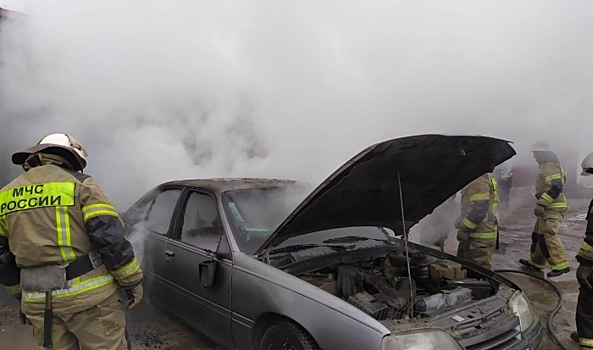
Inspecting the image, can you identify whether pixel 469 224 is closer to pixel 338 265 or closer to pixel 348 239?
pixel 348 239

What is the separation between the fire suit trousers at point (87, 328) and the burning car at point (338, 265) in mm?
638

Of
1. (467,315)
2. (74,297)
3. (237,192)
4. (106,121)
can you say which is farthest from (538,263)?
(106,121)

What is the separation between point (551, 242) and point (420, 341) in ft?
14.1

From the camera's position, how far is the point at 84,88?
18.4 ft

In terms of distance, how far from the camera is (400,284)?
2830mm

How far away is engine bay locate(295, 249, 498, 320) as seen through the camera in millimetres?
2507

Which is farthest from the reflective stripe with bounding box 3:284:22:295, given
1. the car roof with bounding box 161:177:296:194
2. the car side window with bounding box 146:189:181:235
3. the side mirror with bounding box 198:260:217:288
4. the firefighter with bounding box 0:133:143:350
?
the car roof with bounding box 161:177:296:194

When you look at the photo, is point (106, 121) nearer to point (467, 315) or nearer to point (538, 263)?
point (467, 315)

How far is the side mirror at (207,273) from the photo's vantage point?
280 centimetres

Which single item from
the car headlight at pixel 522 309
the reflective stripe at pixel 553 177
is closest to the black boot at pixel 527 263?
the reflective stripe at pixel 553 177

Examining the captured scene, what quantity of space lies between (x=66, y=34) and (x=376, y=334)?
17.2 feet

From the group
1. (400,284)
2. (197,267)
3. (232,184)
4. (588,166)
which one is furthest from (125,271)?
(588,166)

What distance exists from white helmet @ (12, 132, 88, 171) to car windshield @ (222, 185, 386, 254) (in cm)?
106

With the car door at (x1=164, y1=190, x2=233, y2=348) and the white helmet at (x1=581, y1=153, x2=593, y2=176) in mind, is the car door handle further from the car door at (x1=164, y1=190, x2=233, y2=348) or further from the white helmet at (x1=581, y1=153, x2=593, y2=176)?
A: the white helmet at (x1=581, y1=153, x2=593, y2=176)
